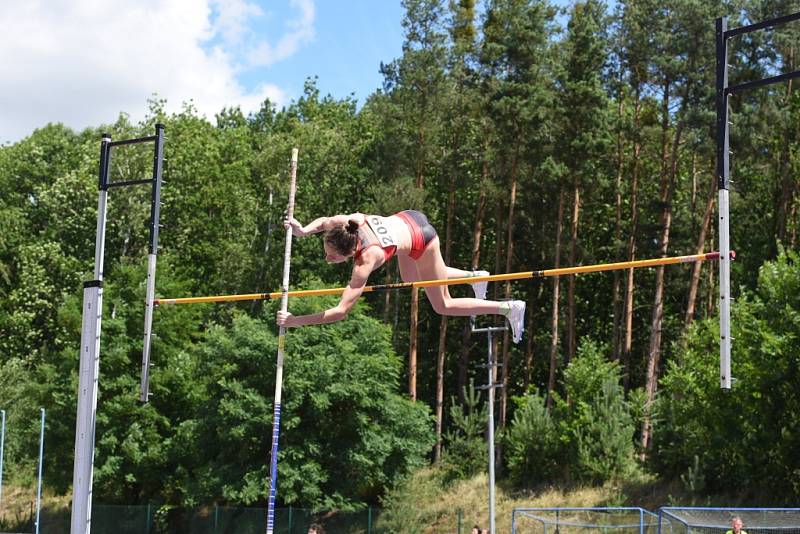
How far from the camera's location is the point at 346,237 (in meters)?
7.41

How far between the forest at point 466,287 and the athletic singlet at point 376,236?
46.4ft

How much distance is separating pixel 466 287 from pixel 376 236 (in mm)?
25057

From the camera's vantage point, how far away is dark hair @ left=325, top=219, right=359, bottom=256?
742 cm

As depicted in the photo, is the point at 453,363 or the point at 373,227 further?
the point at 453,363

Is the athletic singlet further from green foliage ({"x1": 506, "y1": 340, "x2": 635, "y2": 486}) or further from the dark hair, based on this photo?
green foliage ({"x1": 506, "y1": 340, "x2": 635, "y2": 486})

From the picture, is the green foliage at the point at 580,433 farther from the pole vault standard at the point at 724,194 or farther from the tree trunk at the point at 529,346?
the pole vault standard at the point at 724,194

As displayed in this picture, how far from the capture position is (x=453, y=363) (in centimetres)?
3484

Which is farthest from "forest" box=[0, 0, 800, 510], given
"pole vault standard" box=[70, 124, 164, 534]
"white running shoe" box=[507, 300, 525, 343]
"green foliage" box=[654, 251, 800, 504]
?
"pole vault standard" box=[70, 124, 164, 534]

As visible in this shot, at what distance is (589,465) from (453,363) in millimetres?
10572

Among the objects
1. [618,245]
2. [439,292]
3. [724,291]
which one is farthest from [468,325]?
[724,291]

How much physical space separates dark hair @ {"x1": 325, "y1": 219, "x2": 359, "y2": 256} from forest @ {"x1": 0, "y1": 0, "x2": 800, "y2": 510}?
1437 centimetres

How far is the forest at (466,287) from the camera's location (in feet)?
78.0

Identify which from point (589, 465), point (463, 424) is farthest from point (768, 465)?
point (463, 424)

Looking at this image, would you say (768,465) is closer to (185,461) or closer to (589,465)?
(589,465)
